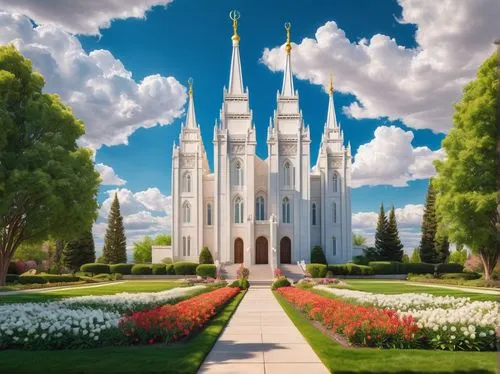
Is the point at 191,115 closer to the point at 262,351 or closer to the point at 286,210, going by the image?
the point at 286,210

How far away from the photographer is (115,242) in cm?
6556

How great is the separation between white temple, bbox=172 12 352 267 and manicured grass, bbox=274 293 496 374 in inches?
1747

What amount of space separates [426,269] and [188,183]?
26723mm

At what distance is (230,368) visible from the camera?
8719 mm

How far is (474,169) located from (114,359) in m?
27.4

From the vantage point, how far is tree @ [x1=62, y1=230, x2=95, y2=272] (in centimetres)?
5850

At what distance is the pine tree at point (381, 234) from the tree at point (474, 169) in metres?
33.7

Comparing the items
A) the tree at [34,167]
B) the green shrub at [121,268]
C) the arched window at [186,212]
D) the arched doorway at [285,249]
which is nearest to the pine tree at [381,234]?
the arched doorway at [285,249]

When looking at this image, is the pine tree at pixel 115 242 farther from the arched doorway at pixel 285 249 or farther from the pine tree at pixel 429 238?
the pine tree at pixel 429 238

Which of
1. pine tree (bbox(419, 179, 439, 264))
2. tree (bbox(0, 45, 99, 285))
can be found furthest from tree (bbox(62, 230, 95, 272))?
pine tree (bbox(419, 179, 439, 264))

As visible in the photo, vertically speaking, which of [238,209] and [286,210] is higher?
[238,209]

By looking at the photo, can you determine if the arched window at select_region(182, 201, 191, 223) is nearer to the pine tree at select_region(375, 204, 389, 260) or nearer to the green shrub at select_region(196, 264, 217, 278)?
the green shrub at select_region(196, 264, 217, 278)

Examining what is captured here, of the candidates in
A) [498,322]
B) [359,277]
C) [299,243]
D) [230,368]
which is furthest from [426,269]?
[230,368]

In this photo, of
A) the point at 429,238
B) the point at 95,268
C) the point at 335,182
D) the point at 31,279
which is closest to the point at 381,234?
the point at 429,238
